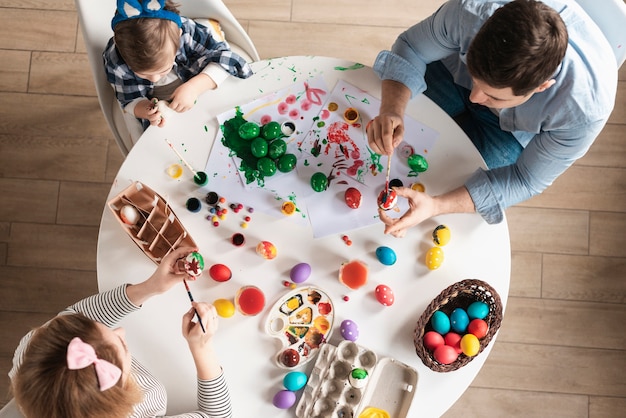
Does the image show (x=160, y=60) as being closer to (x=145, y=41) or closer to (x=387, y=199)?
(x=145, y=41)

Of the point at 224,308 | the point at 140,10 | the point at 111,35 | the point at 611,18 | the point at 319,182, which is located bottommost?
the point at 224,308

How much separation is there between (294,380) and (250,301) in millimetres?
193

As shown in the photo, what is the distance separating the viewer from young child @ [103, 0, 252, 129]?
1.25 m

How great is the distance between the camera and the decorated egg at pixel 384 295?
126cm

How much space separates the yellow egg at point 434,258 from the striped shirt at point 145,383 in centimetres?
51

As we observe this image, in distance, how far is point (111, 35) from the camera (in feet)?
4.64

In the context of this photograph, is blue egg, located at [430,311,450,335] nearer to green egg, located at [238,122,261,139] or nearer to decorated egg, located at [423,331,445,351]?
decorated egg, located at [423,331,445,351]

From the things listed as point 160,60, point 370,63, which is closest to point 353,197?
point 160,60

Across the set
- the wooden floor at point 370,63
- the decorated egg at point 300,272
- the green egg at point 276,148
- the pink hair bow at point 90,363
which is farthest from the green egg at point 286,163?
the wooden floor at point 370,63

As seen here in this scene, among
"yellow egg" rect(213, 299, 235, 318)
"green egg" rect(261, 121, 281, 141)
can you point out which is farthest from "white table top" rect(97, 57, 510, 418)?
"green egg" rect(261, 121, 281, 141)

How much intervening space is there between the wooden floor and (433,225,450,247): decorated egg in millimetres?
755

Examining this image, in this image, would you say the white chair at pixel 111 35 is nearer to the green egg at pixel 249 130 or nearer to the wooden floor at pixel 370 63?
the green egg at pixel 249 130

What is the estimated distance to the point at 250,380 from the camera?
4.14 feet

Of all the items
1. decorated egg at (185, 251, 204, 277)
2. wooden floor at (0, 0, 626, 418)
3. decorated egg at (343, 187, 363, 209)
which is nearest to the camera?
decorated egg at (185, 251, 204, 277)
